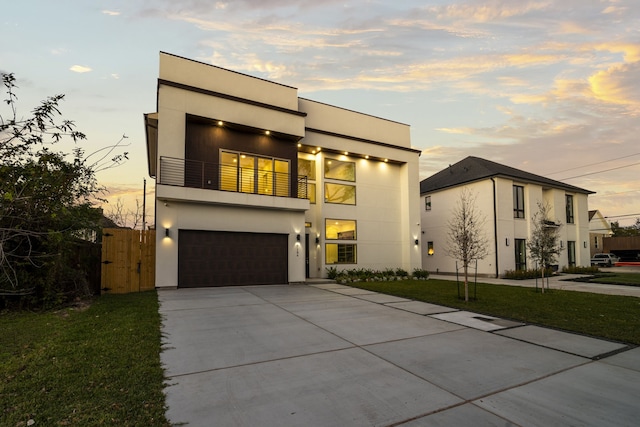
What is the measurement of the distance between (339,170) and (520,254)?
13.6m

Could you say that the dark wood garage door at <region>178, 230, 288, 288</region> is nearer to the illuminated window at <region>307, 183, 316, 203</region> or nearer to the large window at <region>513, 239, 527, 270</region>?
the illuminated window at <region>307, 183, 316, 203</region>

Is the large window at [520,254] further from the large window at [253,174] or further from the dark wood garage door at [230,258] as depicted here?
the large window at [253,174]

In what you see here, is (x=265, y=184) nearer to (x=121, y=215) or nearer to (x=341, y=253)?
(x=341, y=253)

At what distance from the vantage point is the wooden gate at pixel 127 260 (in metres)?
10.6

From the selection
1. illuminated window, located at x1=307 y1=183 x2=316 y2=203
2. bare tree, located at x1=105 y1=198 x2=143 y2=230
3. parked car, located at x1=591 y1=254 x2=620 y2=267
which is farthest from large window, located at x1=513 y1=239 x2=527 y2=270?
bare tree, located at x1=105 y1=198 x2=143 y2=230

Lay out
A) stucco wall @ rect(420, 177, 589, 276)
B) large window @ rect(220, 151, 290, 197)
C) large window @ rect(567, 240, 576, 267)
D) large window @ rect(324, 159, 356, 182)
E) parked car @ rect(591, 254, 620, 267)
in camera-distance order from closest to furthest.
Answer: large window @ rect(220, 151, 290, 197) < large window @ rect(324, 159, 356, 182) < stucco wall @ rect(420, 177, 589, 276) < large window @ rect(567, 240, 576, 267) < parked car @ rect(591, 254, 620, 267)

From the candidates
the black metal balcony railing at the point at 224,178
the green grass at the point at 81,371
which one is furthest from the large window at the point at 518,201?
the green grass at the point at 81,371

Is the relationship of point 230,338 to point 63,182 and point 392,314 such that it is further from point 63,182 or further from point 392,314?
point 63,182

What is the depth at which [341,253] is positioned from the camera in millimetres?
16422

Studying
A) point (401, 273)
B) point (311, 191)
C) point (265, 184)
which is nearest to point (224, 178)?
point (265, 184)

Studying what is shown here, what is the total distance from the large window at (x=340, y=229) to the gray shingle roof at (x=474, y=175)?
9.46 m

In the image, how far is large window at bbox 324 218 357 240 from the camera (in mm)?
16203

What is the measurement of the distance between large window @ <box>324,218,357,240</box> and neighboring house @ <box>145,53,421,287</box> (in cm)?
5

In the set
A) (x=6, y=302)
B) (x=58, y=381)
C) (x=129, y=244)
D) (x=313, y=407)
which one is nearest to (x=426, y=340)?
(x=313, y=407)
